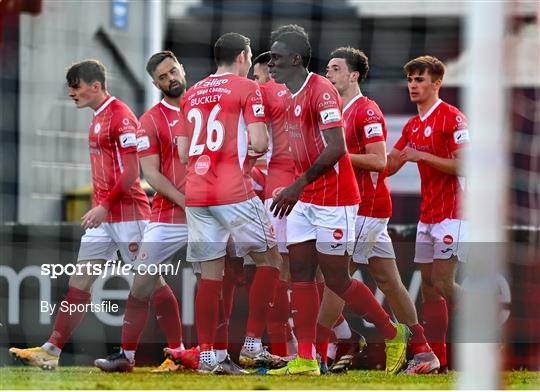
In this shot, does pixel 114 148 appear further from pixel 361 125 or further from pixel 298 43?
pixel 361 125

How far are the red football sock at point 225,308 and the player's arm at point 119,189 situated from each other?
67 centimetres

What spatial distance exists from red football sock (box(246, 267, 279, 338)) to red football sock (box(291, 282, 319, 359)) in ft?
0.57

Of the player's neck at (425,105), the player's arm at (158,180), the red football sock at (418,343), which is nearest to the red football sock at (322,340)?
the red football sock at (418,343)

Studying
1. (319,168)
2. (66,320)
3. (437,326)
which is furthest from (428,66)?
(66,320)

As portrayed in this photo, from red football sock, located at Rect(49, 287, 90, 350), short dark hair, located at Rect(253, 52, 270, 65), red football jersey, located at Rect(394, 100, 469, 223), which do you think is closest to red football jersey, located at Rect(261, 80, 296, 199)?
short dark hair, located at Rect(253, 52, 270, 65)

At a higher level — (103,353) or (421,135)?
(421,135)

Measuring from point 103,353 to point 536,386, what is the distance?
7.38ft

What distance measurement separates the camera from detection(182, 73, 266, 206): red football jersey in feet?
19.4

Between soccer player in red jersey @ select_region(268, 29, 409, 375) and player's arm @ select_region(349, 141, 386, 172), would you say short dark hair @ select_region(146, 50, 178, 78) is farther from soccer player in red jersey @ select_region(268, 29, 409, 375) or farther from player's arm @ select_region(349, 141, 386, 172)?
player's arm @ select_region(349, 141, 386, 172)

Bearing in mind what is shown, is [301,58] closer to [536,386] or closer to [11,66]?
[11,66]

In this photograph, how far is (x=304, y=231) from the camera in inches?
234

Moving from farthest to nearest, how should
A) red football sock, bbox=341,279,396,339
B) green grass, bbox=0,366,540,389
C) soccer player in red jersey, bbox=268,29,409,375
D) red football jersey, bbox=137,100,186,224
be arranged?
1. red football jersey, bbox=137,100,186,224
2. red football sock, bbox=341,279,396,339
3. soccer player in red jersey, bbox=268,29,409,375
4. green grass, bbox=0,366,540,389

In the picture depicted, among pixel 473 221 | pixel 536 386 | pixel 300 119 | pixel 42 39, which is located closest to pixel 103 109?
pixel 42 39

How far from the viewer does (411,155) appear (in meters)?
6.25
